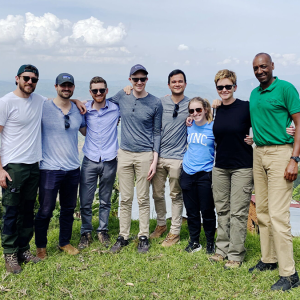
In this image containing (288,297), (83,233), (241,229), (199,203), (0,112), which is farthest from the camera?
(83,233)

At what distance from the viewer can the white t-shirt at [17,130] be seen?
17.5 feet

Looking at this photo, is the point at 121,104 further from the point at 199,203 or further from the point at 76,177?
the point at 199,203

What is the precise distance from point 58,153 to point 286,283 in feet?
15.0

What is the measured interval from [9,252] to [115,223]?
10.8ft

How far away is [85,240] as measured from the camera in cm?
688

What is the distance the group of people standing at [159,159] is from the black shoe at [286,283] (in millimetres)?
15

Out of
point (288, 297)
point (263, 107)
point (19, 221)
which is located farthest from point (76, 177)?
point (288, 297)

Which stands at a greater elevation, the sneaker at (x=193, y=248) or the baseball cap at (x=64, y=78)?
the baseball cap at (x=64, y=78)

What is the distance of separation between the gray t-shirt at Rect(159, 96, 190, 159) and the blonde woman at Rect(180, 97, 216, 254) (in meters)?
0.23

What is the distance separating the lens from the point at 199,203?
20.4 feet

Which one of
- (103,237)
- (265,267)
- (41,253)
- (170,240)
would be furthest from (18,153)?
(265,267)

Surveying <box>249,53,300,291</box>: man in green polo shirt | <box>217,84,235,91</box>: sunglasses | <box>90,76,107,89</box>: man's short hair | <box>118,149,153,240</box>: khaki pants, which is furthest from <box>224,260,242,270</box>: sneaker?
<box>90,76,107,89</box>: man's short hair

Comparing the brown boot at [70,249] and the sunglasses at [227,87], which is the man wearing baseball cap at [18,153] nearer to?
the brown boot at [70,249]

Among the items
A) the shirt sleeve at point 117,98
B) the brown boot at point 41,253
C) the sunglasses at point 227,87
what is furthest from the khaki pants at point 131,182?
the sunglasses at point 227,87
